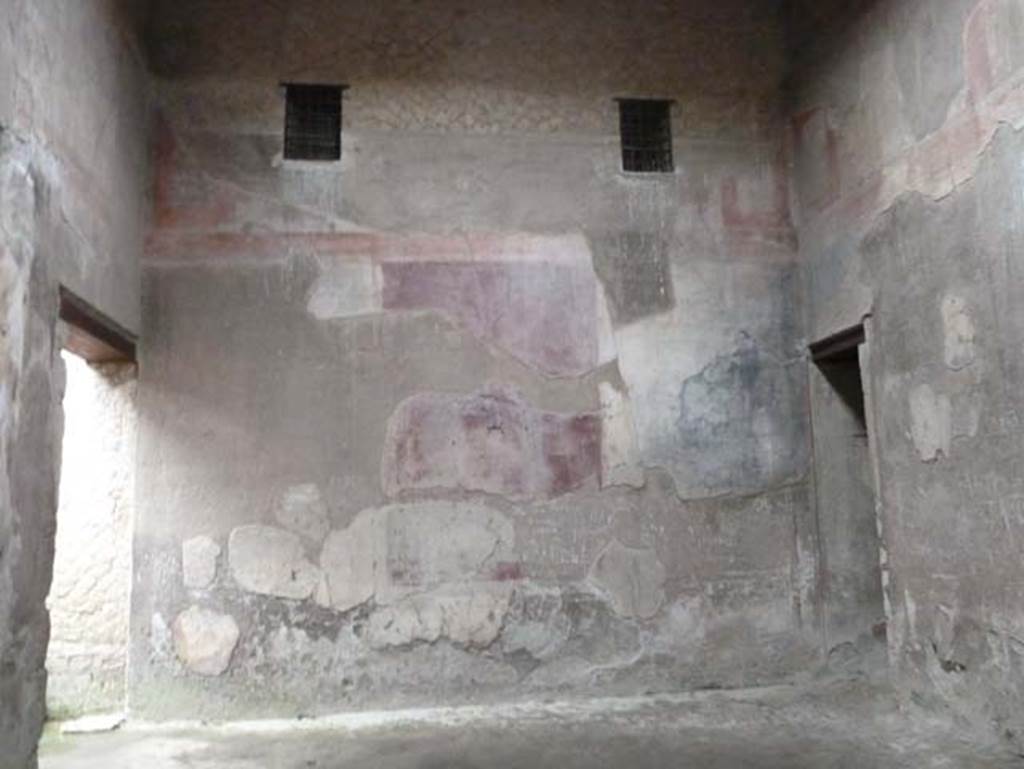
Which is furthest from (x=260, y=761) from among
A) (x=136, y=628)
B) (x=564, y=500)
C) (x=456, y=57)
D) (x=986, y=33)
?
(x=986, y=33)

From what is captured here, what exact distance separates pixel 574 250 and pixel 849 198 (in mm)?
1588

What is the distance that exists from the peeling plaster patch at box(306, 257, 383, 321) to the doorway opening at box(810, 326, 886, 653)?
8.78ft

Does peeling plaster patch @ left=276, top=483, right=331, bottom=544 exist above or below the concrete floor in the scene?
above

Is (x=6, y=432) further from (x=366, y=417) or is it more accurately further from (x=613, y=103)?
(x=613, y=103)

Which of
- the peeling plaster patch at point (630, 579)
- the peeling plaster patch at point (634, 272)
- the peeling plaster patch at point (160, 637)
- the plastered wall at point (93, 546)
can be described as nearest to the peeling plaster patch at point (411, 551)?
the peeling plaster patch at point (630, 579)

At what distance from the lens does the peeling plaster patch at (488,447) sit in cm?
515

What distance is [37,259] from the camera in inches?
141

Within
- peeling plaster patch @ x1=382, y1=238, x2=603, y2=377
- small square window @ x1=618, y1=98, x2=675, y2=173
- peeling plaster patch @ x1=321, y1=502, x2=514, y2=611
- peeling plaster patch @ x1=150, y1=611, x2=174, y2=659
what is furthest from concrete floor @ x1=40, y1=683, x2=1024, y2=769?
small square window @ x1=618, y1=98, x2=675, y2=173

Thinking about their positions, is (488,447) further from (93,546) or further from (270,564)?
(93,546)

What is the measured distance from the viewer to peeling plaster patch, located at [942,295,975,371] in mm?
4086

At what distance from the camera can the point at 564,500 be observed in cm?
523

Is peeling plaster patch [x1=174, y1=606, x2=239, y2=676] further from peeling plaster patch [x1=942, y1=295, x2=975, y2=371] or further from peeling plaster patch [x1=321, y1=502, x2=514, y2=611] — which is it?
peeling plaster patch [x1=942, y1=295, x2=975, y2=371]

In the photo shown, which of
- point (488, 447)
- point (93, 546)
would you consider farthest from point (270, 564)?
point (488, 447)

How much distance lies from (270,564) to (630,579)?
6.65 ft
